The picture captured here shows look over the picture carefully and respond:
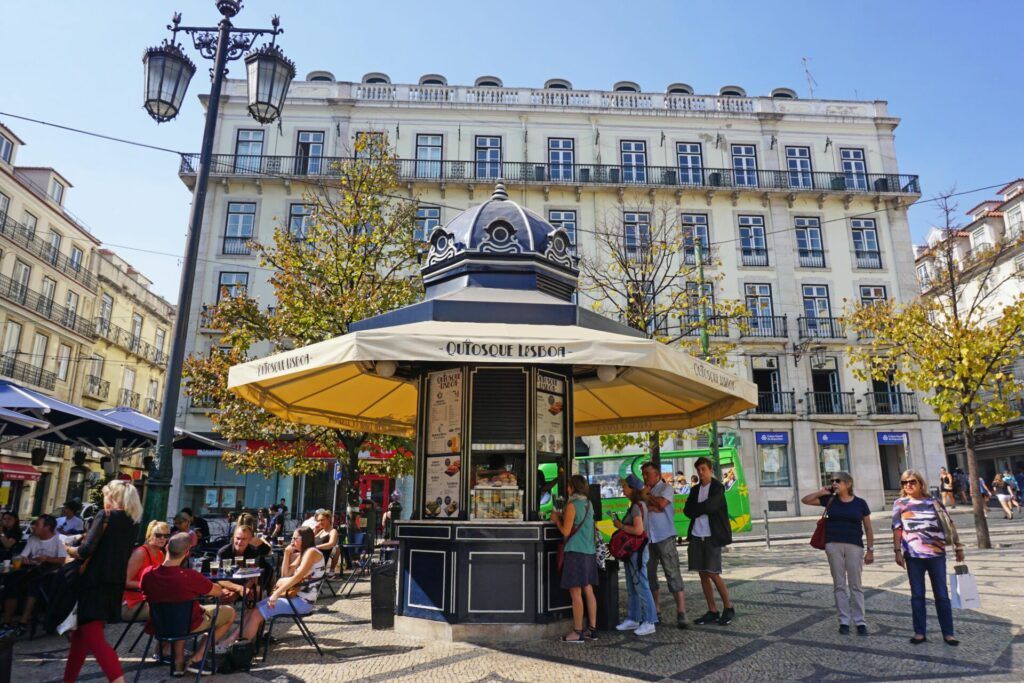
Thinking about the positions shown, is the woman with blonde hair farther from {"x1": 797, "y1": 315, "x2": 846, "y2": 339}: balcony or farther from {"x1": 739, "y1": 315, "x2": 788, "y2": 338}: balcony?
{"x1": 797, "y1": 315, "x2": 846, "y2": 339}: balcony

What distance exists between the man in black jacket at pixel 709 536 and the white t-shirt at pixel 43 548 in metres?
7.04

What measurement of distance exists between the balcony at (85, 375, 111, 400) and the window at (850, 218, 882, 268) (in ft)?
130

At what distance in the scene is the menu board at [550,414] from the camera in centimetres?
695

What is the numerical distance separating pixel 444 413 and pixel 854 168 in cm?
3039

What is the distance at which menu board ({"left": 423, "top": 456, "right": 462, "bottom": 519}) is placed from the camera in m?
6.67

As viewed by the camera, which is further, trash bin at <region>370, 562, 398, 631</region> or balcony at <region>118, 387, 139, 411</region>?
balcony at <region>118, 387, 139, 411</region>

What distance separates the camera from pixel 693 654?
5.60m

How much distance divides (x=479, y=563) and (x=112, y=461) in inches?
373

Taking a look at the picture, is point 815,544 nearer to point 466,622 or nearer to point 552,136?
point 466,622

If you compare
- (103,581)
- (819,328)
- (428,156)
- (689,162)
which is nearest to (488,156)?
(428,156)

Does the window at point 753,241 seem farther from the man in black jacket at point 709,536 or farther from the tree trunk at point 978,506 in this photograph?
the man in black jacket at point 709,536

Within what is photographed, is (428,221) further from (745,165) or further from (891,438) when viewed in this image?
(891,438)

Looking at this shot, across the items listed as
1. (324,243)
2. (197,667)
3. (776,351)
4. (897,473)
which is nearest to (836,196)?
(776,351)

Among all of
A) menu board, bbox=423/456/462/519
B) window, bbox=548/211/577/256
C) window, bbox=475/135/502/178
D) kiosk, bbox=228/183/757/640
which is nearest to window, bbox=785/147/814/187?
window, bbox=548/211/577/256
